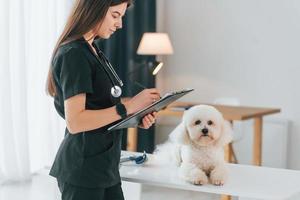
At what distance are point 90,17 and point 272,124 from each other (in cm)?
319

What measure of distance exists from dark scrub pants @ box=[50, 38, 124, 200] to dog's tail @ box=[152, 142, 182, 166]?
1.66ft

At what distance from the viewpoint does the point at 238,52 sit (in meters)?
4.80

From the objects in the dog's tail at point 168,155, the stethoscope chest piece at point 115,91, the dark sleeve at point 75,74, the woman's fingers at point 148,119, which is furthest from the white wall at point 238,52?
the dark sleeve at point 75,74

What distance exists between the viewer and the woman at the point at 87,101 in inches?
67.7

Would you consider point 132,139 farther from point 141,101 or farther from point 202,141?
point 141,101

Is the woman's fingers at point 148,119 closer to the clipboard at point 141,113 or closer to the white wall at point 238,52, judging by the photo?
the clipboard at point 141,113

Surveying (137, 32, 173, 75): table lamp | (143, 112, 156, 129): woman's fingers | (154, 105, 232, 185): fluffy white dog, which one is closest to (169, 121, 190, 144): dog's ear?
(154, 105, 232, 185): fluffy white dog

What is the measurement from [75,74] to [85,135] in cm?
21

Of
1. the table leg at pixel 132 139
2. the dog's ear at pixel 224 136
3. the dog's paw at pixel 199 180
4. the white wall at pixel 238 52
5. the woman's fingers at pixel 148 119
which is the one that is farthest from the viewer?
the white wall at pixel 238 52

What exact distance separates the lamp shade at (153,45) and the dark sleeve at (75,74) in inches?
114

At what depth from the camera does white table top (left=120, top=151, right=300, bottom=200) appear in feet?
6.47

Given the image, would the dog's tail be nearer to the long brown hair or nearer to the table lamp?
the long brown hair

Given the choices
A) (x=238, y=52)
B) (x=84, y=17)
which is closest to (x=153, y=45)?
(x=238, y=52)

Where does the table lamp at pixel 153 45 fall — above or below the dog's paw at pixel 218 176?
above
